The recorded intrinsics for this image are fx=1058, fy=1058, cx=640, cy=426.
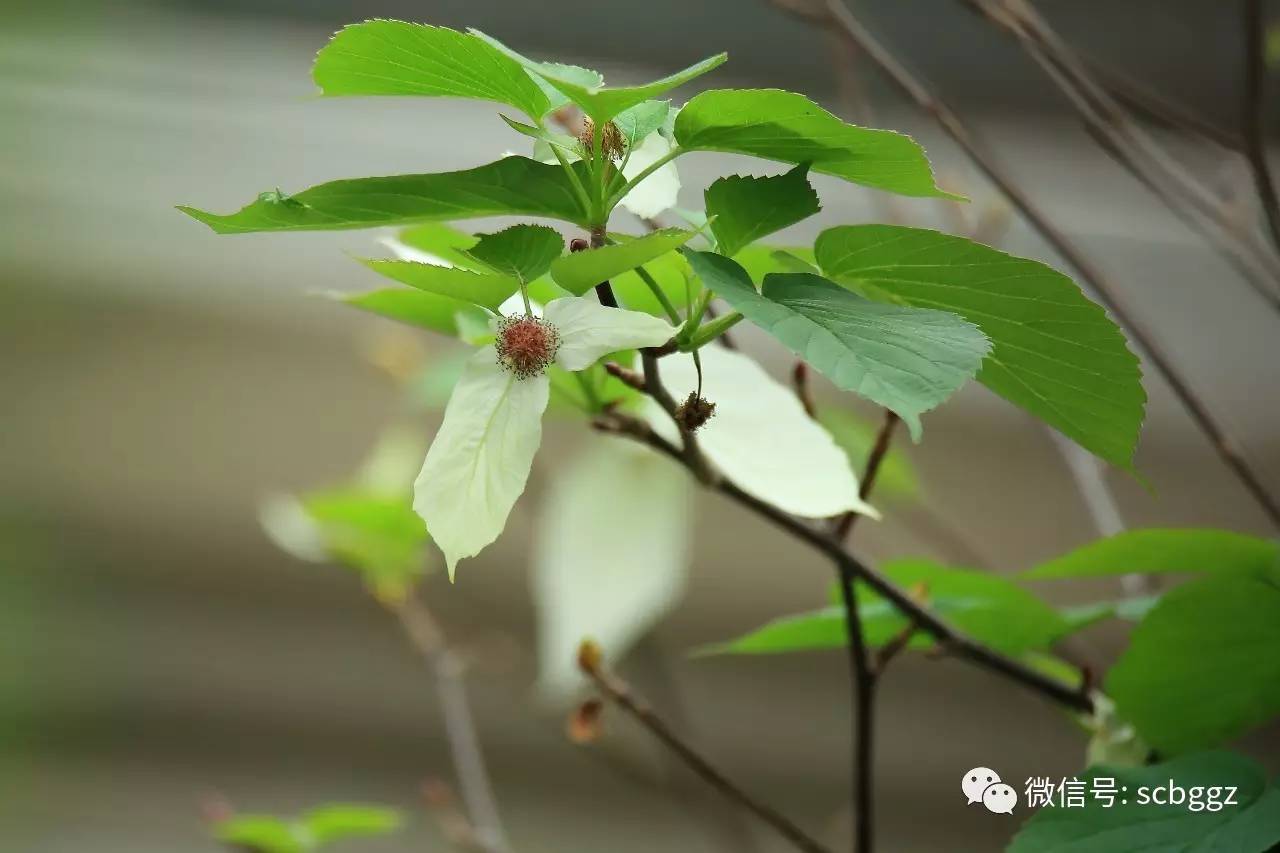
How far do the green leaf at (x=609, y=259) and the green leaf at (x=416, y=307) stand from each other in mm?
65

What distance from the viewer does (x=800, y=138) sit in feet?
0.61

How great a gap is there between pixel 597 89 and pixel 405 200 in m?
0.04

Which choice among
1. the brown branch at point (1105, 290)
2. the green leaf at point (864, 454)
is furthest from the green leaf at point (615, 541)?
the brown branch at point (1105, 290)

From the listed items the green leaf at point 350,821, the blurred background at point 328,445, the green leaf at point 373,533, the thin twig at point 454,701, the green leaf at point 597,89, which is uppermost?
→ the blurred background at point 328,445

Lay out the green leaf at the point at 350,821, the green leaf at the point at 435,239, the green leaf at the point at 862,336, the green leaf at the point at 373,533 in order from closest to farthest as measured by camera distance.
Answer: the green leaf at the point at 862,336 → the green leaf at the point at 435,239 → the green leaf at the point at 350,821 → the green leaf at the point at 373,533

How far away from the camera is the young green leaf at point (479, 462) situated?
0.18m

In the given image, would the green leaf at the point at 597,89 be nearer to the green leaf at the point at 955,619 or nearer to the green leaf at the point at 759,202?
the green leaf at the point at 759,202

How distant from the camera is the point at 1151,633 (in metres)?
0.26

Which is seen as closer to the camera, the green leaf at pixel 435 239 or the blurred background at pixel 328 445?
the green leaf at pixel 435 239

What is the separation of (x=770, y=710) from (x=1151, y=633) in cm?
75

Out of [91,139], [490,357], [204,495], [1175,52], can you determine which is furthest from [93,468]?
[1175,52]

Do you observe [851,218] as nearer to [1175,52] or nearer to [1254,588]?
[1175,52]

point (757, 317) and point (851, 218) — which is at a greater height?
point (851, 218)

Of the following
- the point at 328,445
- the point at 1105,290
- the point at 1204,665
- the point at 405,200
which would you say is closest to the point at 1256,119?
the point at 1105,290
